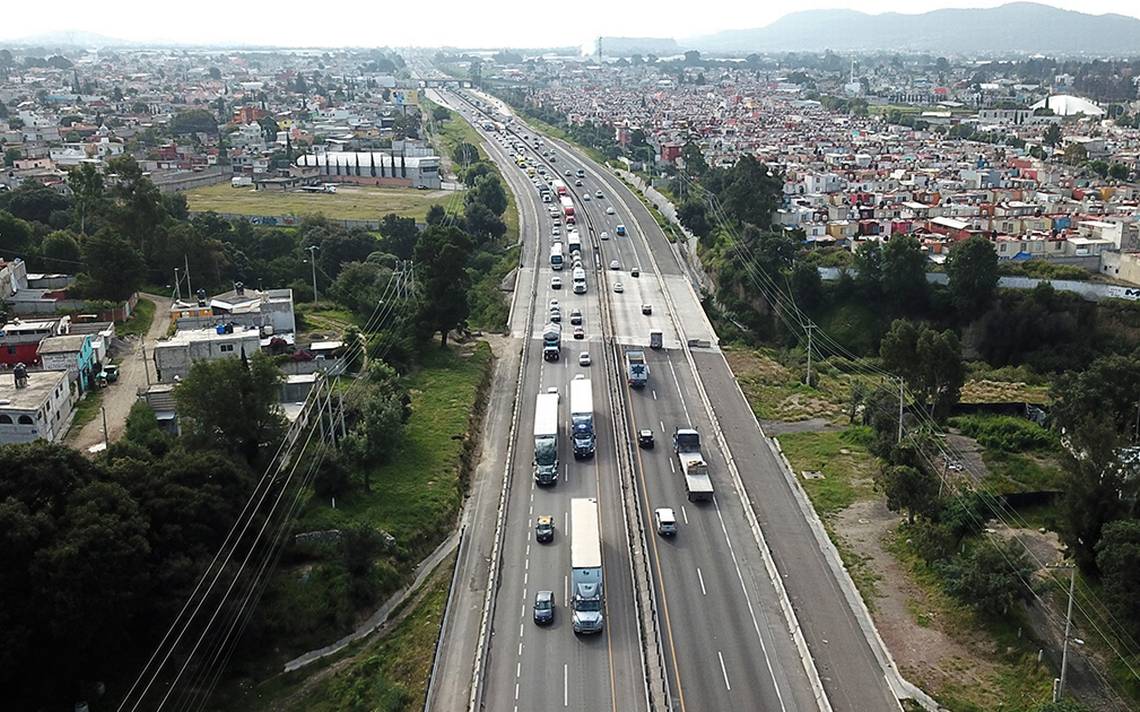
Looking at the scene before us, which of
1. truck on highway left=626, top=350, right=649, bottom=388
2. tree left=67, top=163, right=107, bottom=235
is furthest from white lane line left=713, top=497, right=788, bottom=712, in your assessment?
tree left=67, top=163, right=107, bottom=235

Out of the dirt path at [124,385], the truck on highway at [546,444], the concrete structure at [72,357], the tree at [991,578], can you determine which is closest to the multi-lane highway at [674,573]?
the truck on highway at [546,444]

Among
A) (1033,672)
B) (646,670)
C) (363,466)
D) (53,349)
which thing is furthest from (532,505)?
(53,349)

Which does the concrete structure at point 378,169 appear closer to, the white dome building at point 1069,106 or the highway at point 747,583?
the highway at point 747,583

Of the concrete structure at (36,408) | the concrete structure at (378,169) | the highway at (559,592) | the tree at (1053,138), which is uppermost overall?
the tree at (1053,138)

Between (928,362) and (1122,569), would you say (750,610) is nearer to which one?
(1122,569)

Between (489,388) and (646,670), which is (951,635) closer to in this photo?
(646,670)

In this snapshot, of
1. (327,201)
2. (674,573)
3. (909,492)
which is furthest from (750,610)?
(327,201)

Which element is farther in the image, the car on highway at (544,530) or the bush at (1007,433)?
the bush at (1007,433)
